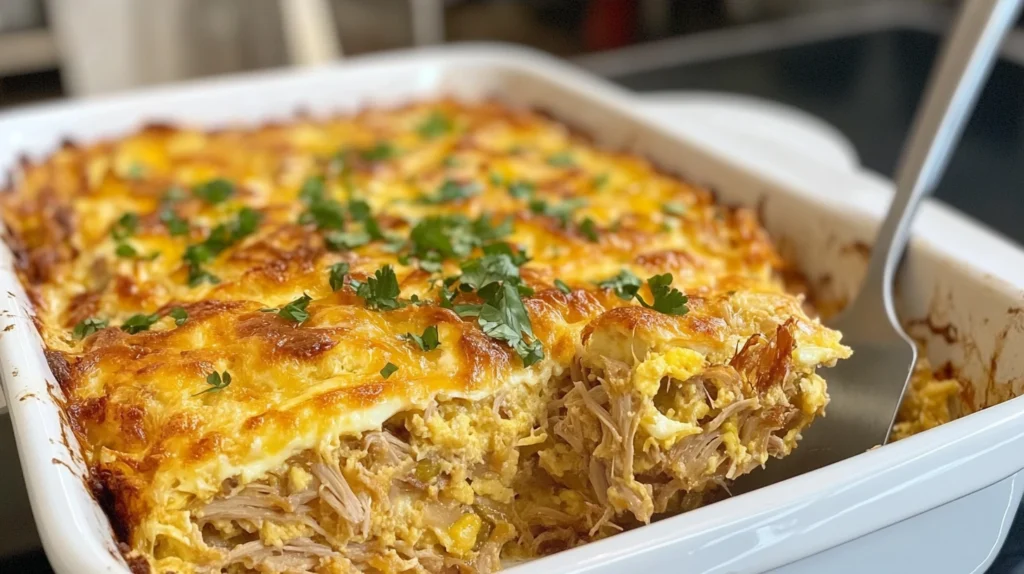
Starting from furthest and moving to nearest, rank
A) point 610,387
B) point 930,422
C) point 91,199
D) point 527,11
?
1. point 527,11
2. point 91,199
3. point 930,422
4. point 610,387

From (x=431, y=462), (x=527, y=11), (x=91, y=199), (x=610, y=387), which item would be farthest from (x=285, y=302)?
(x=527, y=11)

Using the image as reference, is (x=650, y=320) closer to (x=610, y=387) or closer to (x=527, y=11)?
(x=610, y=387)

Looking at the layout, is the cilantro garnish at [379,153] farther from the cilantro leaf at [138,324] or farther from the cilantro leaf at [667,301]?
the cilantro leaf at [667,301]

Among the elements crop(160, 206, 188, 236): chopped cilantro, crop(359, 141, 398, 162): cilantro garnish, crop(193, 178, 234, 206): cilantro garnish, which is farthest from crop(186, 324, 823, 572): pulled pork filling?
crop(359, 141, 398, 162): cilantro garnish

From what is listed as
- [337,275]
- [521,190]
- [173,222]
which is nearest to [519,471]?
[337,275]

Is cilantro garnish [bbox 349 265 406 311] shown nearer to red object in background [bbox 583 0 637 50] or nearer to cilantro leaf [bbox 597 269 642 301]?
cilantro leaf [bbox 597 269 642 301]

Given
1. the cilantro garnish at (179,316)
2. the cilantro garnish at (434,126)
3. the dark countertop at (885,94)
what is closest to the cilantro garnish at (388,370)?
the cilantro garnish at (179,316)

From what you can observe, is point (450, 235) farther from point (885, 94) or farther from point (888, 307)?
point (885, 94)
